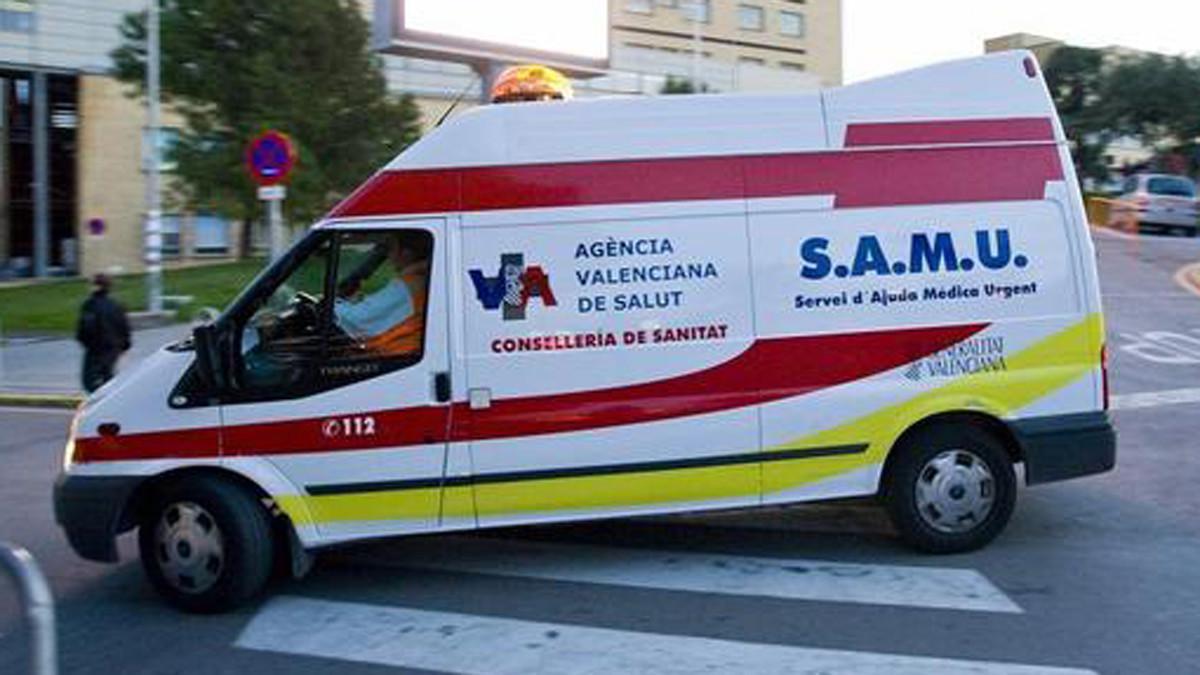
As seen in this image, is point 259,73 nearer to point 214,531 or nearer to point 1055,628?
point 214,531

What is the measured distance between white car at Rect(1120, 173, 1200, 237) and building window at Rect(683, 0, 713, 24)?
5623 cm

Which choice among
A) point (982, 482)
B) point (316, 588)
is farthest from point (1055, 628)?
point (316, 588)

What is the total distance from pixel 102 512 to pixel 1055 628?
4.48 meters

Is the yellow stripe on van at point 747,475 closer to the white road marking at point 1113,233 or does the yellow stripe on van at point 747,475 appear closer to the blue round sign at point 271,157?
the blue round sign at point 271,157

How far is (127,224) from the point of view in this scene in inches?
1666

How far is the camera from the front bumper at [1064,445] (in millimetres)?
6777

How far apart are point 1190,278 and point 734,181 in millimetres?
19217

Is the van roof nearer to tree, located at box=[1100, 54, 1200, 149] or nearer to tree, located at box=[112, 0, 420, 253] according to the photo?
tree, located at box=[112, 0, 420, 253]

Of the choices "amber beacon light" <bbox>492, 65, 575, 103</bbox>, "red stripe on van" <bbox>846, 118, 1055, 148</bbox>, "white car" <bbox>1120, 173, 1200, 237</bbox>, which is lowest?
"red stripe on van" <bbox>846, 118, 1055, 148</bbox>

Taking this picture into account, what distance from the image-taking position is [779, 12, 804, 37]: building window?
9742 cm

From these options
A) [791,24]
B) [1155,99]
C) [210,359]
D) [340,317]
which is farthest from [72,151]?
[791,24]

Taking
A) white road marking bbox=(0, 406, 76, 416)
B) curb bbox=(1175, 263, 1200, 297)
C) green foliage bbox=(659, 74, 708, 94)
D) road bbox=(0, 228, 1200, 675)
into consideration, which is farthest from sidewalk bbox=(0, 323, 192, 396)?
green foliage bbox=(659, 74, 708, 94)

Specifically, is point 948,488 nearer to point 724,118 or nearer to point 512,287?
point 724,118

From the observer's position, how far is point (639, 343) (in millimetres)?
6445
